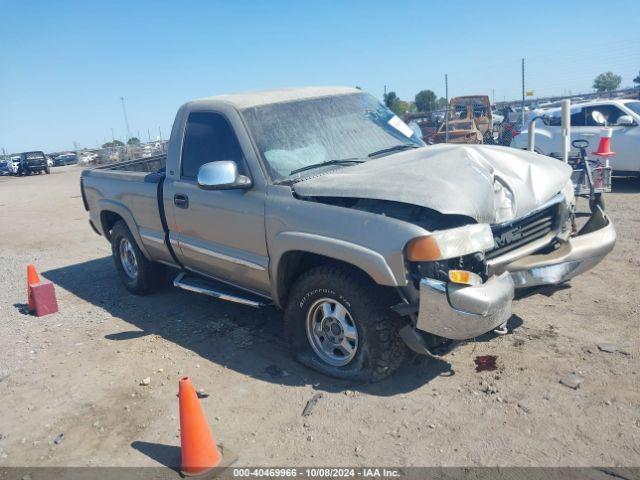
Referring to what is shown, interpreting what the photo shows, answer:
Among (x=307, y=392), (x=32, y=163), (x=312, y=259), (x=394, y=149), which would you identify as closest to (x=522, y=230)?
(x=394, y=149)

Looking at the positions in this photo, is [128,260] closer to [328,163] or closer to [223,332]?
[223,332]

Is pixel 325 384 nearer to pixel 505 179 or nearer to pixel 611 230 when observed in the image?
pixel 505 179

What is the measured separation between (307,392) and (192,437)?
1.00m

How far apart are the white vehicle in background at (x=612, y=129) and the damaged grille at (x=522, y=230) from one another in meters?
7.51

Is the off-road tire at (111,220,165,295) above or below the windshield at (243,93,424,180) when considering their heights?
below

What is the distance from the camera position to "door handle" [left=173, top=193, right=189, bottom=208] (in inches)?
195

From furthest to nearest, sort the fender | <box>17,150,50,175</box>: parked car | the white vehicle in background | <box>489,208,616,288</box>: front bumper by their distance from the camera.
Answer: <box>17,150,50,175</box>: parked car, the white vehicle in background, the fender, <box>489,208,616,288</box>: front bumper

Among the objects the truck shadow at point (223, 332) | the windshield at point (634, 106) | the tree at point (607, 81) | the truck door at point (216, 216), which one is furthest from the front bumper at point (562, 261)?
the tree at point (607, 81)

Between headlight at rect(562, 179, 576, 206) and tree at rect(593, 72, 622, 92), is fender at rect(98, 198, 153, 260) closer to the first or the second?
headlight at rect(562, 179, 576, 206)

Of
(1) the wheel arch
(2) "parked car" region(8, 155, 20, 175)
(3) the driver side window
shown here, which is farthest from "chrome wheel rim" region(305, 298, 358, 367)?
(2) "parked car" region(8, 155, 20, 175)

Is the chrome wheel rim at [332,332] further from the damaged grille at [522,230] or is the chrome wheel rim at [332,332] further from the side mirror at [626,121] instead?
the side mirror at [626,121]

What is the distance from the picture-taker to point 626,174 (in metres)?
11.1

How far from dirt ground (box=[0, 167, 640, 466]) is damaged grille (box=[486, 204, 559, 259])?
1.35ft

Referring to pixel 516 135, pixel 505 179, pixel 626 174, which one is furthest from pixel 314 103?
pixel 516 135
